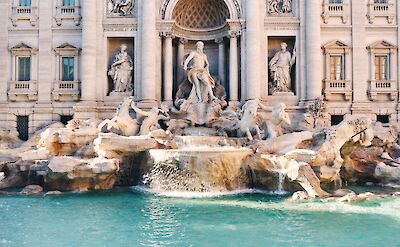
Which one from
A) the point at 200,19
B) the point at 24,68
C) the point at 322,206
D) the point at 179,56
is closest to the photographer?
the point at 322,206

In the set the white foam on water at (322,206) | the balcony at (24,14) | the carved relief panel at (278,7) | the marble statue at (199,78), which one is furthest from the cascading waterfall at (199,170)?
A: the balcony at (24,14)

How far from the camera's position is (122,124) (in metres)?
17.0

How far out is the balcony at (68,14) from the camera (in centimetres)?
2119

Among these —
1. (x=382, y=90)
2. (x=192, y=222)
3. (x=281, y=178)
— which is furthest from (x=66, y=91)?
(x=382, y=90)

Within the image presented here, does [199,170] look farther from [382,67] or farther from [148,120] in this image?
[382,67]

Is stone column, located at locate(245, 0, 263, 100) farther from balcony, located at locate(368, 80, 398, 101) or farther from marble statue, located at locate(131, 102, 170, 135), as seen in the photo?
balcony, located at locate(368, 80, 398, 101)

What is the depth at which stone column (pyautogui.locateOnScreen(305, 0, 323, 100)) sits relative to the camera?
66.0 ft

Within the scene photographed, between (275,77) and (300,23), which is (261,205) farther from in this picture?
(300,23)

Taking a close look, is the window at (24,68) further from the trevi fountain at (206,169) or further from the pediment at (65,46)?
the trevi fountain at (206,169)

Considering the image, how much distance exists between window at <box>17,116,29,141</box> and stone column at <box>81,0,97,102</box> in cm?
393

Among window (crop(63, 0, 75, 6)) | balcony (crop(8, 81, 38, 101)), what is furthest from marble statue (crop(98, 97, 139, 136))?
window (crop(63, 0, 75, 6))

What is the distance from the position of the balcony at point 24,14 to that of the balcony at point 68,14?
125 centimetres

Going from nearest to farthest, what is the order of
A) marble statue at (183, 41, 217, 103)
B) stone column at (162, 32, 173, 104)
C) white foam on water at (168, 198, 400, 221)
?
white foam on water at (168, 198, 400, 221), marble statue at (183, 41, 217, 103), stone column at (162, 32, 173, 104)

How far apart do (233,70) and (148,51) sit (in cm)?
449
